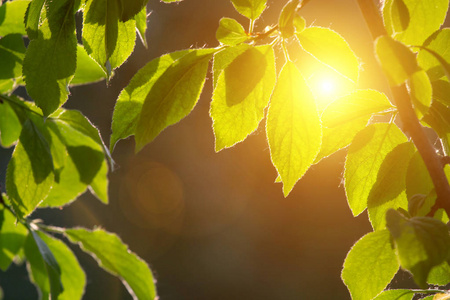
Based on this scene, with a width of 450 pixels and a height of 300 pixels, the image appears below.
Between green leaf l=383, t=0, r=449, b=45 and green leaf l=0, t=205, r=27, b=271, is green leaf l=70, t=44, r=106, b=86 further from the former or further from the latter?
green leaf l=383, t=0, r=449, b=45

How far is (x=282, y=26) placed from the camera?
0.29 meters

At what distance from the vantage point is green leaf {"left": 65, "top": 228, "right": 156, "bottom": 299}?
1.89ft

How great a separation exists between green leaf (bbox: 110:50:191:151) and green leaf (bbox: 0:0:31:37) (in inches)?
10.5

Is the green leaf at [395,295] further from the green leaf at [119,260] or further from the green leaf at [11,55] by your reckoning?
the green leaf at [11,55]

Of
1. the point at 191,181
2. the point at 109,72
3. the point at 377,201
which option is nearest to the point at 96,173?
the point at 109,72

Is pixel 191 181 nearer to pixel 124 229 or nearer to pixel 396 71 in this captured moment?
pixel 124 229

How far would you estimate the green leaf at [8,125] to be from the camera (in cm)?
59

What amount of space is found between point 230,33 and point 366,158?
4.7 inches

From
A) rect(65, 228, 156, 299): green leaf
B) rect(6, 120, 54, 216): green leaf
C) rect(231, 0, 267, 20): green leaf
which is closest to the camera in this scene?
rect(231, 0, 267, 20): green leaf

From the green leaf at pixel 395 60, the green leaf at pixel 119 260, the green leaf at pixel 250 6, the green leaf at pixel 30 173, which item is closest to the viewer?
the green leaf at pixel 395 60

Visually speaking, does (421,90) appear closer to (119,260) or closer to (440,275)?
(440,275)

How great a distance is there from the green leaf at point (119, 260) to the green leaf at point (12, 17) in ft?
0.79

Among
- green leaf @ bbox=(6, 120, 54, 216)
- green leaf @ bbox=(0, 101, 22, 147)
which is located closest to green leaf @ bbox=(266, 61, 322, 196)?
green leaf @ bbox=(6, 120, 54, 216)

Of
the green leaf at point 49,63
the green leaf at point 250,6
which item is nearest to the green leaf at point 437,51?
the green leaf at point 250,6
